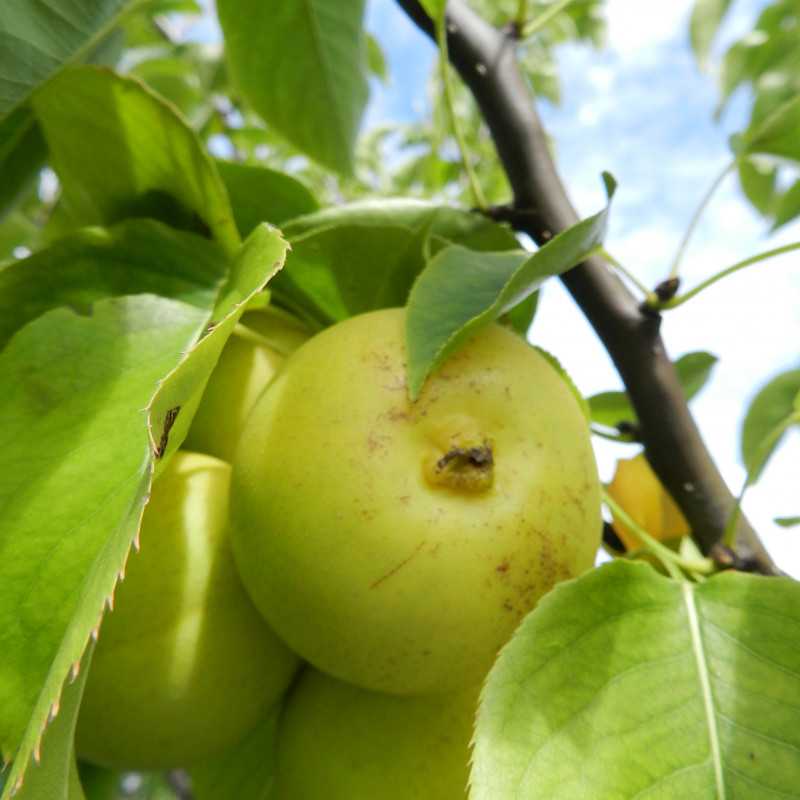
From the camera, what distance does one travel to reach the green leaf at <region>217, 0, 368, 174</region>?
0.96m

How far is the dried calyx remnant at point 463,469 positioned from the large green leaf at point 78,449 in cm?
13

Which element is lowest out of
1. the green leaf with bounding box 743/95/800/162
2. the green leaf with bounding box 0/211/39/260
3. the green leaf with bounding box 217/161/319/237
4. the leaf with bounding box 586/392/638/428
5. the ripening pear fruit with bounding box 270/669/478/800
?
the ripening pear fruit with bounding box 270/669/478/800

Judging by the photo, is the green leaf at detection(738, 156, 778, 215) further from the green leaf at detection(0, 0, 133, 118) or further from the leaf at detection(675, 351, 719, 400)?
the green leaf at detection(0, 0, 133, 118)

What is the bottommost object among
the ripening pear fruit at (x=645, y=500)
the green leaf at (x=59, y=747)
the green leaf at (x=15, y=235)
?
the green leaf at (x=59, y=747)

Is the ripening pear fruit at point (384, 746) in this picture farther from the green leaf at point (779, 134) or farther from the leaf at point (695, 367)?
the green leaf at point (779, 134)

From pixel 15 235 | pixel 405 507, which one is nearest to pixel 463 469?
pixel 405 507

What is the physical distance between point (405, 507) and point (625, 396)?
20.1 inches

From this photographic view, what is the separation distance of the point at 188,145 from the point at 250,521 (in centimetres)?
26

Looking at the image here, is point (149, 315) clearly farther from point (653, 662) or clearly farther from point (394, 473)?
point (653, 662)

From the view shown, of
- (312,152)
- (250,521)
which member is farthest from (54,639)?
(312,152)

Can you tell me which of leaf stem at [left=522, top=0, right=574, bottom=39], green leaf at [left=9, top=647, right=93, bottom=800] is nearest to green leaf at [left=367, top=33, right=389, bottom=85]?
leaf stem at [left=522, top=0, right=574, bottom=39]

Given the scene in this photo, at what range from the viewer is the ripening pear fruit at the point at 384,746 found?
0.61 metres

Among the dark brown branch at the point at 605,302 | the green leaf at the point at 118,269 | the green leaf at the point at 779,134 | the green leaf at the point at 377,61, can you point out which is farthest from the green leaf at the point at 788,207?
the green leaf at the point at 377,61

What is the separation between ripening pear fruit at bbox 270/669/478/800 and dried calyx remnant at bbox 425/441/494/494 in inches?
6.9
